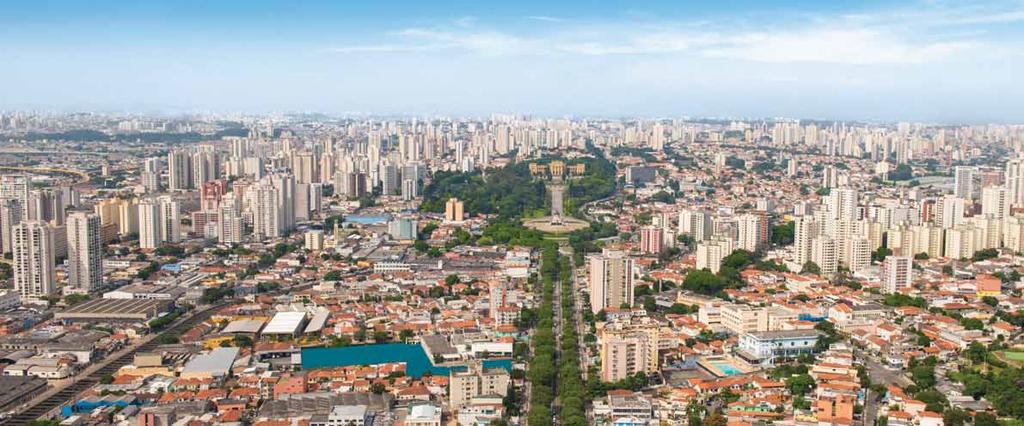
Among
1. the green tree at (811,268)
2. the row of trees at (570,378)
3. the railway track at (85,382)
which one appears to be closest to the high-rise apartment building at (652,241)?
the green tree at (811,268)

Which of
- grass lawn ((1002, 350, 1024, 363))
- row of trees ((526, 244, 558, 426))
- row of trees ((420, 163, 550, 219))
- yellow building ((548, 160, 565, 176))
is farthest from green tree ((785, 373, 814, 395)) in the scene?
yellow building ((548, 160, 565, 176))

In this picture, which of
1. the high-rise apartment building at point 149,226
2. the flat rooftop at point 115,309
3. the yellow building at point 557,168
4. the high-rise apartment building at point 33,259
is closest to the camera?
the flat rooftop at point 115,309

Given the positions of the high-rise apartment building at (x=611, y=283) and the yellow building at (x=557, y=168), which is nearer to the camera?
the high-rise apartment building at (x=611, y=283)

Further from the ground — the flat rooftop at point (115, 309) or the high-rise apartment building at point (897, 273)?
the high-rise apartment building at point (897, 273)

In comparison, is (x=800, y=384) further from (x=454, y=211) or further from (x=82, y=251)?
(x=454, y=211)

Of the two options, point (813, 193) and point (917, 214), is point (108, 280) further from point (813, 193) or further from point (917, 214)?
point (813, 193)

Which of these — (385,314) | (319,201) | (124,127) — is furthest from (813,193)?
(124,127)

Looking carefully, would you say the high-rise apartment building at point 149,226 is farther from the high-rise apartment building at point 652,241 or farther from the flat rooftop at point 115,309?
the high-rise apartment building at point 652,241

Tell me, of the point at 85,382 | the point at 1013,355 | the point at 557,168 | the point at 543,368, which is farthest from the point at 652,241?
the point at 557,168
